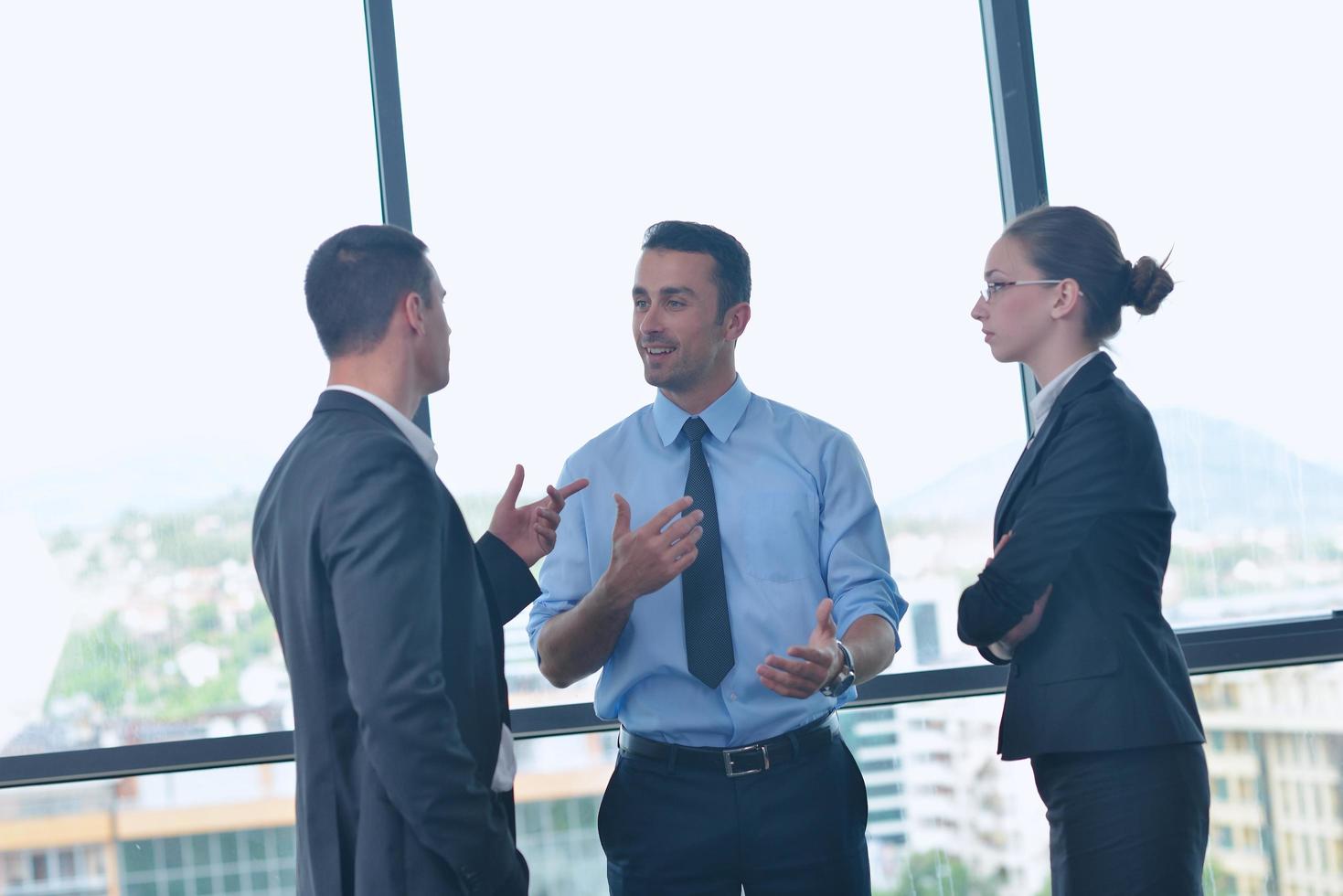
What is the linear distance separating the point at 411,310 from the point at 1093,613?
118 centimetres

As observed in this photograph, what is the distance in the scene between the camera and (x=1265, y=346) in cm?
303

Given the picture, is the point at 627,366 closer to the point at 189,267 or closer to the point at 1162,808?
the point at 189,267

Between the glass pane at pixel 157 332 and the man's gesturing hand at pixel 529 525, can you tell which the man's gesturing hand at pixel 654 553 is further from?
the glass pane at pixel 157 332

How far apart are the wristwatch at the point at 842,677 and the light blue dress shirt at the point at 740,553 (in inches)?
4.9

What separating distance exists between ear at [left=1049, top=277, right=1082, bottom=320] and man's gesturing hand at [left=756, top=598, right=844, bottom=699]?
0.66 meters

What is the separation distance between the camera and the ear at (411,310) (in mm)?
1655

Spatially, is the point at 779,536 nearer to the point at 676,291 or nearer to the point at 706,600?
the point at 706,600

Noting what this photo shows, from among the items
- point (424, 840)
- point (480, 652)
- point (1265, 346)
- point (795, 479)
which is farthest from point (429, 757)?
point (1265, 346)

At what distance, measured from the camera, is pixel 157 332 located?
107 inches

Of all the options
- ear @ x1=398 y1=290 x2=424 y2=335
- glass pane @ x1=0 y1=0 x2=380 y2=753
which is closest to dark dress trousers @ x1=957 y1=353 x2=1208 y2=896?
ear @ x1=398 y1=290 x2=424 y2=335

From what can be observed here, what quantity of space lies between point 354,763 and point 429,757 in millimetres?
134

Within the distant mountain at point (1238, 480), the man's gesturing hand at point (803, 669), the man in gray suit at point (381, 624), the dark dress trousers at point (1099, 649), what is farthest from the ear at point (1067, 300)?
the man in gray suit at point (381, 624)

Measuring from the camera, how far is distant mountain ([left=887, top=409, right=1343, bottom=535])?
299 centimetres

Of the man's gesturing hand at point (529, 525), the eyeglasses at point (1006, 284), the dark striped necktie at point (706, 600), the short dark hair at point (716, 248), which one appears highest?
the short dark hair at point (716, 248)
